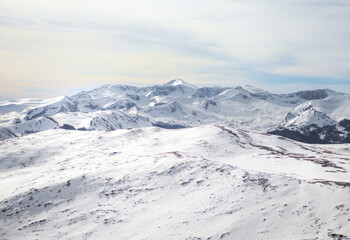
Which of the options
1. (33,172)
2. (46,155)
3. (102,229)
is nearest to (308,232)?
(102,229)

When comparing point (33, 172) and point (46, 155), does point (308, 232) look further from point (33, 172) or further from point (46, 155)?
point (46, 155)

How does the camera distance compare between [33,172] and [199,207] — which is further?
[33,172]

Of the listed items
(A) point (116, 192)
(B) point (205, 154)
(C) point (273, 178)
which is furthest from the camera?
(B) point (205, 154)

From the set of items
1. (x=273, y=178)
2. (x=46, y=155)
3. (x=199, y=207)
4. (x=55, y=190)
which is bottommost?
(x=46, y=155)

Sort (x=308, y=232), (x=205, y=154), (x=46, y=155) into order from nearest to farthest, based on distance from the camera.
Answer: (x=308, y=232), (x=205, y=154), (x=46, y=155)

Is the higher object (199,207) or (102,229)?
(199,207)

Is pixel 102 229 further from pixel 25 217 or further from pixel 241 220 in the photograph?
pixel 241 220
